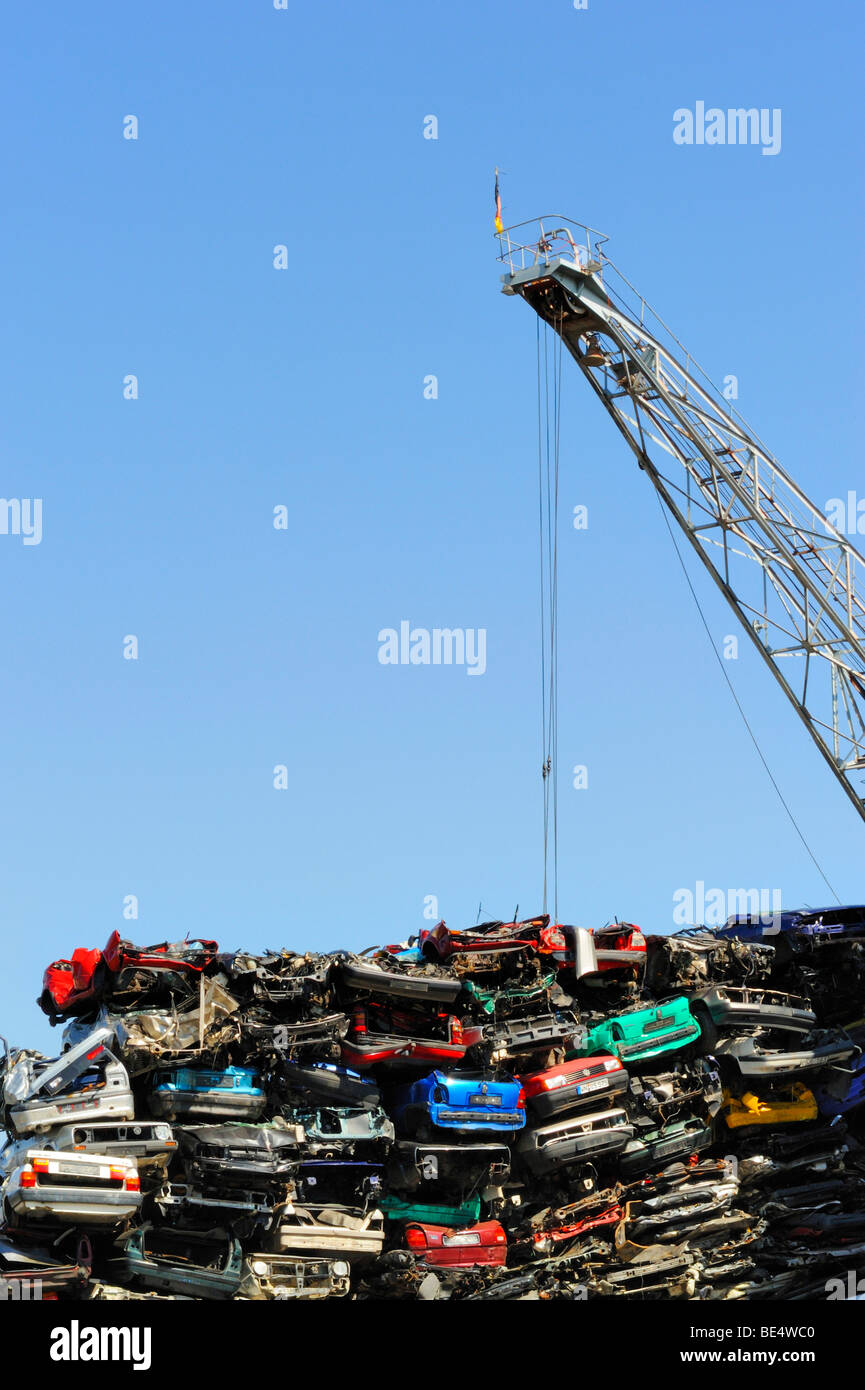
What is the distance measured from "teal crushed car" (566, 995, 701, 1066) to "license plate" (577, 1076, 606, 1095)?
0.71m

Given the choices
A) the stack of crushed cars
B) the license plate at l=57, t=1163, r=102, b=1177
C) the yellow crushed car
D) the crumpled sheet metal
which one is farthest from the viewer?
the yellow crushed car

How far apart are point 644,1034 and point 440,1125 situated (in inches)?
172

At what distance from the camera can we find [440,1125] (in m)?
32.9

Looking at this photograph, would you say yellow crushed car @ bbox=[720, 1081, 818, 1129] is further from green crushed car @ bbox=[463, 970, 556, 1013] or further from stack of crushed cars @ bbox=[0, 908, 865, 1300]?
green crushed car @ bbox=[463, 970, 556, 1013]

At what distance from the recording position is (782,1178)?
3481cm

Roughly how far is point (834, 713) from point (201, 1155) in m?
14.5

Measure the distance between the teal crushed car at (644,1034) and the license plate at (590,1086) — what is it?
71 centimetres

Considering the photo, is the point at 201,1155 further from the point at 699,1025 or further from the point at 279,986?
the point at 699,1025

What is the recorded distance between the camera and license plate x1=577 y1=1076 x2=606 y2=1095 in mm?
33188

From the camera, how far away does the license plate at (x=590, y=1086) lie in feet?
109

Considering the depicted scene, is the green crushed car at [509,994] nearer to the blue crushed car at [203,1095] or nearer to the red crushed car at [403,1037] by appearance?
the red crushed car at [403,1037]

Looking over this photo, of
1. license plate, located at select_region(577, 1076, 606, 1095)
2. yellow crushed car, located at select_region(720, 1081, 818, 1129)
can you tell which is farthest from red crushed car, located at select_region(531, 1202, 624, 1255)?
yellow crushed car, located at select_region(720, 1081, 818, 1129)
